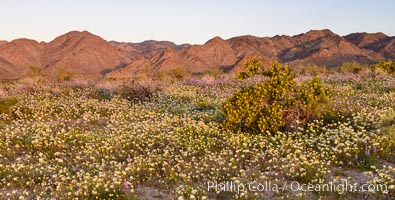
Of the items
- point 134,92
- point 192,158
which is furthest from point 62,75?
point 192,158

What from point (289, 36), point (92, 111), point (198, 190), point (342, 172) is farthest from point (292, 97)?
point (289, 36)

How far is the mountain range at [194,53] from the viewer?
11412 centimetres

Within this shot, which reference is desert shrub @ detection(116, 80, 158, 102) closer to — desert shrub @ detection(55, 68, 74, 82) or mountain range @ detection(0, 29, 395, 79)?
desert shrub @ detection(55, 68, 74, 82)

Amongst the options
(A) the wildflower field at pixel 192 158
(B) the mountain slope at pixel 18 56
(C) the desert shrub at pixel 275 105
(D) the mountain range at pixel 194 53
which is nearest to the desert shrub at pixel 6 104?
(A) the wildflower field at pixel 192 158

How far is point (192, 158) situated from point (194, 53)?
11908 centimetres

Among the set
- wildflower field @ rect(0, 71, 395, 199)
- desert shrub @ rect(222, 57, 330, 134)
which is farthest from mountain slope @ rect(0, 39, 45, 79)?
desert shrub @ rect(222, 57, 330, 134)

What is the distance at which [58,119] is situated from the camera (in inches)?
515

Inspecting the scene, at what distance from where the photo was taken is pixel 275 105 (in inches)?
435

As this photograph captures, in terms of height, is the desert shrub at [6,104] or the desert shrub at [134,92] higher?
the desert shrub at [134,92]

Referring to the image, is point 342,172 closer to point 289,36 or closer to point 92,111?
point 92,111

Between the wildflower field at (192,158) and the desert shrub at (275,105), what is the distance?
351mm

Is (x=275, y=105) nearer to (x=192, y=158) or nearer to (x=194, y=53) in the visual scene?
(x=192, y=158)

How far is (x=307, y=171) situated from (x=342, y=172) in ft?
2.59

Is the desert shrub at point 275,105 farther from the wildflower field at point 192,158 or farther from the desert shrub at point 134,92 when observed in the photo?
the desert shrub at point 134,92
